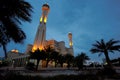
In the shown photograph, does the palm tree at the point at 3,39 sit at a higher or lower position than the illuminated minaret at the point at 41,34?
lower

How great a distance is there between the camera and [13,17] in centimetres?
724

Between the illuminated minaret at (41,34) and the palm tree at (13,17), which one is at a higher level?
the illuminated minaret at (41,34)

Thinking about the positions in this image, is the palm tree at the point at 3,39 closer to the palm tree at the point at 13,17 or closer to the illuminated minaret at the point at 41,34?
the palm tree at the point at 13,17

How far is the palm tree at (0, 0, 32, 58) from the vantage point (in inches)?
266

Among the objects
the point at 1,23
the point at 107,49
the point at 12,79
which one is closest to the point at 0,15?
the point at 1,23

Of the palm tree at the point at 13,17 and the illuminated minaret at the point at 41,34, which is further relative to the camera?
the illuminated minaret at the point at 41,34

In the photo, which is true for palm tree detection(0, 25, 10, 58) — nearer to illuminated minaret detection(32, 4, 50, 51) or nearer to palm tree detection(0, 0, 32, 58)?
palm tree detection(0, 0, 32, 58)

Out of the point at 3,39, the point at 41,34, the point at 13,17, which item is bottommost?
the point at 3,39

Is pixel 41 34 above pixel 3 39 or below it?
above

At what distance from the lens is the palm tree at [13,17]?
22.2ft

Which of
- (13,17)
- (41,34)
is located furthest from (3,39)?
(41,34)

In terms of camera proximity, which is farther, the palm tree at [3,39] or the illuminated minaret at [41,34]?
the illuminated minaret at [41,34]

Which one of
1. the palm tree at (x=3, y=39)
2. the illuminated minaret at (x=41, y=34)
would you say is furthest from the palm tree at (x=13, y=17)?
the illuminated minaret at (x=41, y=34)

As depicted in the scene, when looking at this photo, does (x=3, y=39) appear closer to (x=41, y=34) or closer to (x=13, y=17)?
(x=13, y=17)
